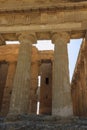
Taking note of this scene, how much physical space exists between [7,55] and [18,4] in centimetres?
983

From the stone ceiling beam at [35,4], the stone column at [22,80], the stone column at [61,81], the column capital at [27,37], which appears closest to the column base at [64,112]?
the stone column at [61,81]

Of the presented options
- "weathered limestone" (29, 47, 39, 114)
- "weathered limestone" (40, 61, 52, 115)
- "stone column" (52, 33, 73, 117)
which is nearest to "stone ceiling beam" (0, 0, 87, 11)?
"stone column" (52, 33, 73, 117)

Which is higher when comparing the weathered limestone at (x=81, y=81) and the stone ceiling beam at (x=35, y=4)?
the stone ceiling beam at (x=35, y=4)

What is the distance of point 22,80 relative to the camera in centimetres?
1703

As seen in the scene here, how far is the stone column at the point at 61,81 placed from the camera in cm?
1530

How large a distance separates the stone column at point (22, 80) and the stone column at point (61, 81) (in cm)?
215

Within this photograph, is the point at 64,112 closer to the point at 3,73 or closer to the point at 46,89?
the point at 46,89

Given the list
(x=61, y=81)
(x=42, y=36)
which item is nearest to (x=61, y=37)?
(x=42, y=36)

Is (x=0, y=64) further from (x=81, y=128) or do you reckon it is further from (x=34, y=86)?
(x=81, y=128)

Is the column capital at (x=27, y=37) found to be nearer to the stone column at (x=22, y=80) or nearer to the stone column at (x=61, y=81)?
the stone column at (x=22, y=80)

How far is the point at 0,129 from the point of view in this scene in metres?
11.1

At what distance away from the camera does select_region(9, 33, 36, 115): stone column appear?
16.0 meters

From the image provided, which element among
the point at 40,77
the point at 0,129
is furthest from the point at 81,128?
the point at 40,77

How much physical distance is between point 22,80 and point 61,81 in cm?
306
